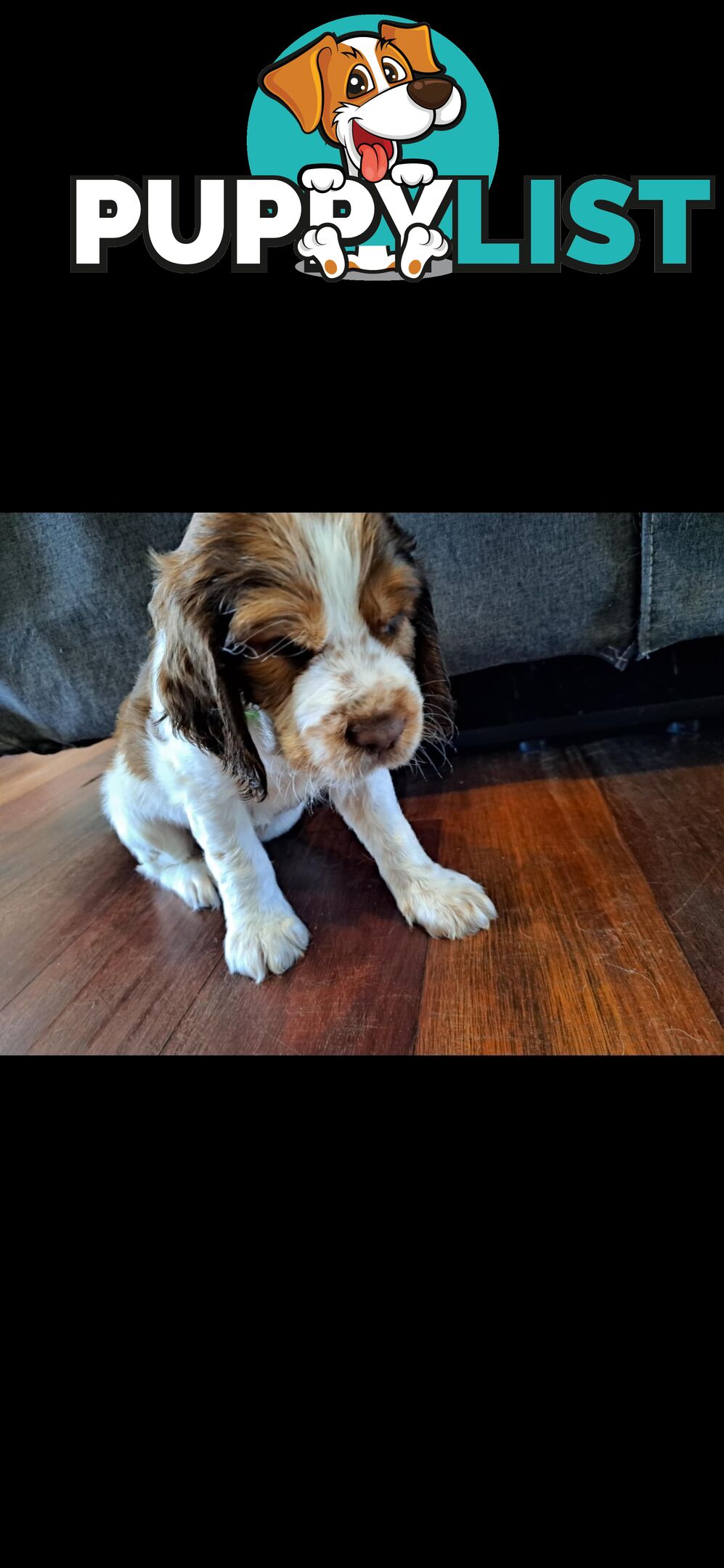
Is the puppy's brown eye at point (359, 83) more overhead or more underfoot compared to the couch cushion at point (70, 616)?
more overhead

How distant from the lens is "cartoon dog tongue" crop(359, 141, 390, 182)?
3.73 feet

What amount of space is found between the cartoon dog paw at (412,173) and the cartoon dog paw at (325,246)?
96mm

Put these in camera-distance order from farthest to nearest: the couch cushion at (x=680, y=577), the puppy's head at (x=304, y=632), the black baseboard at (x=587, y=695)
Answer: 1. the black baseboard at (x=587, y=695)
2. the couch cushion at (x=680, y=577)
3. the puppy's head at (x=304, y=632)

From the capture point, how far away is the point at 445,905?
1.35 m

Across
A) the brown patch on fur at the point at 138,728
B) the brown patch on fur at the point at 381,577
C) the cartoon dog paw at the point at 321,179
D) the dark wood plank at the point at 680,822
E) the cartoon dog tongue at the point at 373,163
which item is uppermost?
the cartoon dog tongue at the point at 373,163

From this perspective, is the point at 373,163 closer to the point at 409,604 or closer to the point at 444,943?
the point at 409,604

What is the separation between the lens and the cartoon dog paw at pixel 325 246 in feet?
3.78

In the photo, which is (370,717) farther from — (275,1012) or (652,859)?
(652,859)

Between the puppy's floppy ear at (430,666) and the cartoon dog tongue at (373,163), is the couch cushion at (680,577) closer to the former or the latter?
the puppy's floppy ear at (430,666)

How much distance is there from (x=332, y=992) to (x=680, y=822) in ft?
2.70

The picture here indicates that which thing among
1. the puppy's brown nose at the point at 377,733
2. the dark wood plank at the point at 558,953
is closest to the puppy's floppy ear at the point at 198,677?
the puppy's brown nose at the point at 377,733

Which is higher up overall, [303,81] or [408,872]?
[303,81]

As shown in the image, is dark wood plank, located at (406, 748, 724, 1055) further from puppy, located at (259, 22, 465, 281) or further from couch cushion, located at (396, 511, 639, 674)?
puppy, located at (259, 22, 465, 281)

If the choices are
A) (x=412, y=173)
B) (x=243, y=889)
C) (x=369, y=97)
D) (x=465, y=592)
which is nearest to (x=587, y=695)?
(x=465, y=592)
